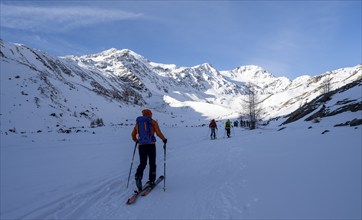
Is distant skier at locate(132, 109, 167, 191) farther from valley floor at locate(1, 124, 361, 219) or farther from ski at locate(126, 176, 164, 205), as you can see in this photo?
valley floor at locate(1, 124, 361, 219)

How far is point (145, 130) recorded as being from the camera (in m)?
7.95

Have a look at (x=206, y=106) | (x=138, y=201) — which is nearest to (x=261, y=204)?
(x=138, y=201)

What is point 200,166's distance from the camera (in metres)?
10.7

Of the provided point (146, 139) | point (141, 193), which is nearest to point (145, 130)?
point (146, 139)

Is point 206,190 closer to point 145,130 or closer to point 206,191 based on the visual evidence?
point 206,191

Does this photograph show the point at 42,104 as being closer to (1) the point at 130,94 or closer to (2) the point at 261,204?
(2) the point at 261,204

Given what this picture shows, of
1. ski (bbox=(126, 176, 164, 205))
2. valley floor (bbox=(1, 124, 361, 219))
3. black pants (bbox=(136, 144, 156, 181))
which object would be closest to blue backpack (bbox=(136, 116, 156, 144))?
black pants (bbox=(136, 144, 156, 181))

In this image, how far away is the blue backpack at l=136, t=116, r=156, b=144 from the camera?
26.0 ft

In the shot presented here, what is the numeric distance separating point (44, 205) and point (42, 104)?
4261 cm

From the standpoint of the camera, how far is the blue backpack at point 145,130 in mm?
7934

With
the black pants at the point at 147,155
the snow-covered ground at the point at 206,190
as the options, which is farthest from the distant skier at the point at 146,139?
the snow-covered ground at the point at 206,190

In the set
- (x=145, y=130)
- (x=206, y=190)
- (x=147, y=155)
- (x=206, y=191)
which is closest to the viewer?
(x=206, y=191)

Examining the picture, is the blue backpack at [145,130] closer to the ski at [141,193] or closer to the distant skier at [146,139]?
the distant skier at [146,139]

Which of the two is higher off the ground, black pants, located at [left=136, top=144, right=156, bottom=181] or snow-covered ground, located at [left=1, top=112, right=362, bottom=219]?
black pants, located at [left=136, top=144, right=156, bottom=181]
